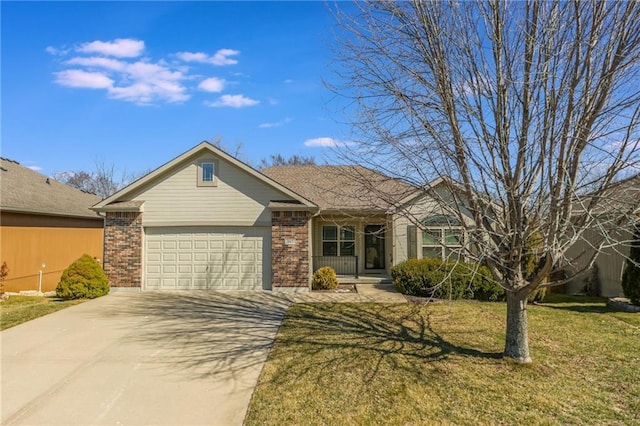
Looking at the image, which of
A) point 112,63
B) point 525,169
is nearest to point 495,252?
point 525,169

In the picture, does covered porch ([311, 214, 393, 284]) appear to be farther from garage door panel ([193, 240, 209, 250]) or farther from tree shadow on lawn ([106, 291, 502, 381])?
tree shadow on lawn ([106, 291, 502, 381])

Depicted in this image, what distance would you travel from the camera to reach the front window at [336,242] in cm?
1678

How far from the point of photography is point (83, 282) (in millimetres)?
11727

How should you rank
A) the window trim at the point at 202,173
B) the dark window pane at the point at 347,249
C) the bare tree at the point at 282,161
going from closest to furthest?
the window trim at the point at 202,173, the dark window pane at the point at 347,249, the bare tree at the point at 282,161

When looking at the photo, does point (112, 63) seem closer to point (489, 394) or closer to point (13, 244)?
point (13, 244)

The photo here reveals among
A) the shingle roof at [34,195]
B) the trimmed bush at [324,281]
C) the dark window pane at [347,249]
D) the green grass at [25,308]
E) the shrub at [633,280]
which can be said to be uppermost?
the shingle roof at [34,195]

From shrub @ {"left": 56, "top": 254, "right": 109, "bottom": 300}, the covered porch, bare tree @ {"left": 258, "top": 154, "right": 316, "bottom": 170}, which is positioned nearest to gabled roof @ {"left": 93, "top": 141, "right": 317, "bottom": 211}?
shrub @ {"left": 56, "top": 254, "right": 109, "bottom": 300}

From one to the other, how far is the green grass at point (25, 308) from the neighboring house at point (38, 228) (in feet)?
8.33

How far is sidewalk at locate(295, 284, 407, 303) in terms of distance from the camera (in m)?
11.4

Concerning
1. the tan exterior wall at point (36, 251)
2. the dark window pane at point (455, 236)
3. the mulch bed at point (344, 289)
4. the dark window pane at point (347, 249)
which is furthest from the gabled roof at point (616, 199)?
the tan exterior wall at point (36, 251)

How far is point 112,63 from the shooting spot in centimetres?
1336

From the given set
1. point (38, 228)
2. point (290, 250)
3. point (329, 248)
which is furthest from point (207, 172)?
point (38, 228)

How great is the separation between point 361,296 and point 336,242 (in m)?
4.86

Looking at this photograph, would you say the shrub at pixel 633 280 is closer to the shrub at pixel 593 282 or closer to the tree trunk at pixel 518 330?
the shrub at pixel 593 282
